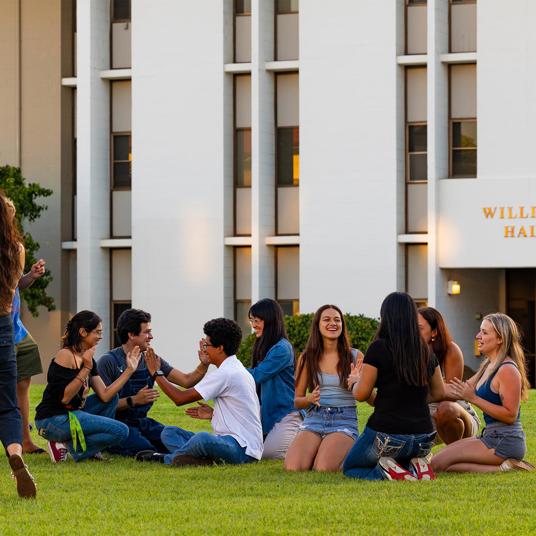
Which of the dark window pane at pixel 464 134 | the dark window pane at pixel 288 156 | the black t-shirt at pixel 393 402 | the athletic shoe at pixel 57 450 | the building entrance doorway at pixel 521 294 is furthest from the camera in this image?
the building entrance doorway at pixel 521 294

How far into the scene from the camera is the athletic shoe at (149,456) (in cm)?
1393

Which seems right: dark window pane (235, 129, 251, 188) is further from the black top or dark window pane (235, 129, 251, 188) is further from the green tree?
the black top

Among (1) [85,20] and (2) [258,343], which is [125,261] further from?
(2) [258,343]

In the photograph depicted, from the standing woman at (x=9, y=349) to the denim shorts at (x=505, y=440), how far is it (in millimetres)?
4039

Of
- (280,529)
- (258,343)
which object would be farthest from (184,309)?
(280,529)

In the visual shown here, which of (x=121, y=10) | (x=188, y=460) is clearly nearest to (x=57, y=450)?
(x=188, y=460)

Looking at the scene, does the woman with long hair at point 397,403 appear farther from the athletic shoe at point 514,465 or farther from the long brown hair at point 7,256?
the long brown hair at point 7,256

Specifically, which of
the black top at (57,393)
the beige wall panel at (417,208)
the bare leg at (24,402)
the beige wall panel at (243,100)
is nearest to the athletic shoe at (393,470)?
the black top at (57,393)

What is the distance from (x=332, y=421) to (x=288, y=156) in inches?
778

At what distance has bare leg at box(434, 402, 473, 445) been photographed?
45.1ft

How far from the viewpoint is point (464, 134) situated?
3134 centimetres

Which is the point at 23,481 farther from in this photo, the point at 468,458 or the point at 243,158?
the point at 243,158

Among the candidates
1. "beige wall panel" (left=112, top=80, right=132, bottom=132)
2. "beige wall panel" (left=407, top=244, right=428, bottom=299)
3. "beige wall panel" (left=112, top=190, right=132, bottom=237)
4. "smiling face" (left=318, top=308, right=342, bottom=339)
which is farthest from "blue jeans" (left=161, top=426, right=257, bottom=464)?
"beige wall panel" (left=112, top=80, right=132, bottom=132)

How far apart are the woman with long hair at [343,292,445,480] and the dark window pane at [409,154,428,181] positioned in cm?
1952
